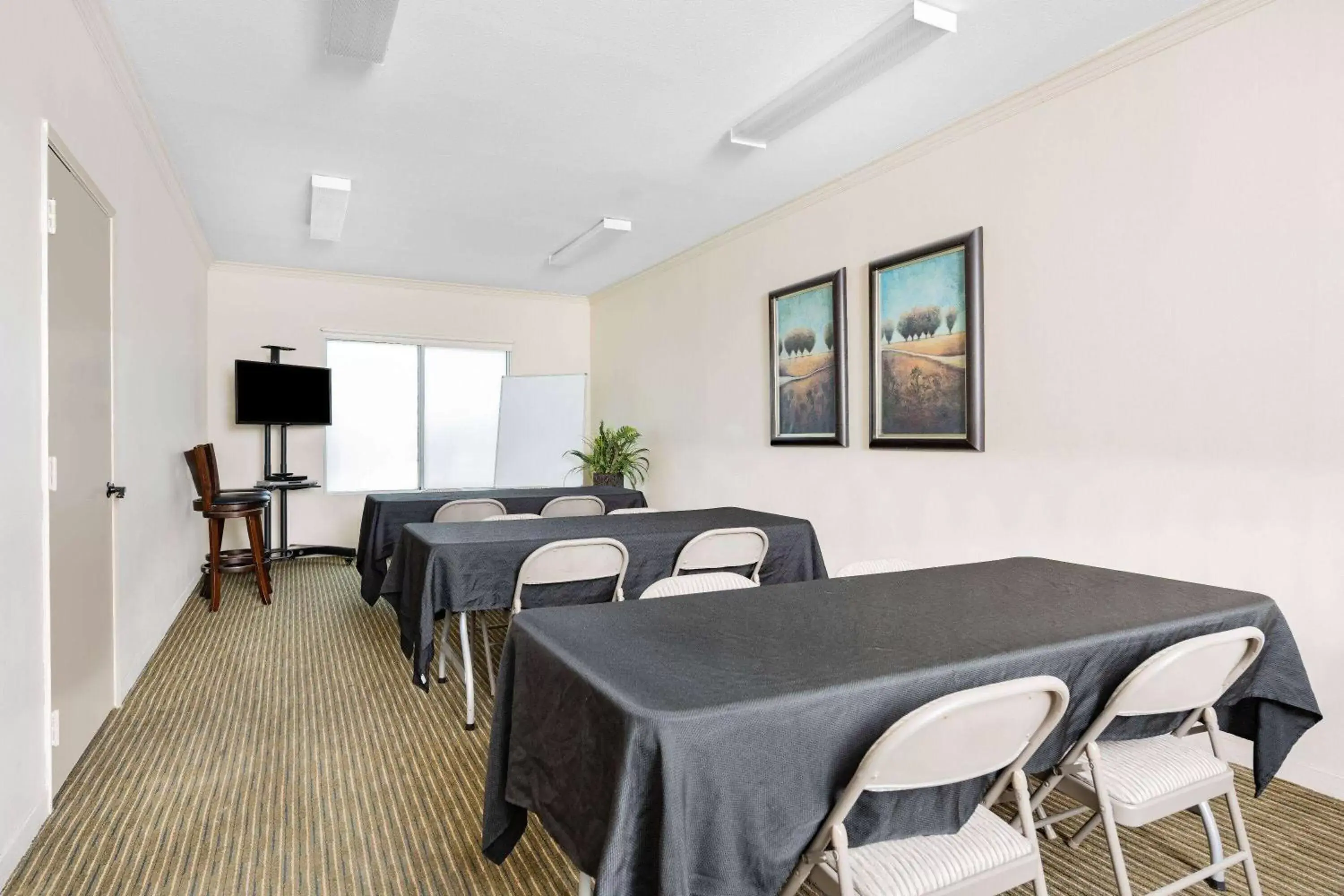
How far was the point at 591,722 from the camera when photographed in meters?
1.35

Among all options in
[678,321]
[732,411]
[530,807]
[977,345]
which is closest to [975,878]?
[530,807]

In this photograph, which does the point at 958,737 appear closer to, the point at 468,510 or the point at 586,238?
the point at 468,510

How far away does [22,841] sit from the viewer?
203cm

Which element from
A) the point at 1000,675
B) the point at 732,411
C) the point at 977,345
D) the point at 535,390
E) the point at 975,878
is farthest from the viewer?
the point at 535,390

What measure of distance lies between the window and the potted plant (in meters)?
1.57

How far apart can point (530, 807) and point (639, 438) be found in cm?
567

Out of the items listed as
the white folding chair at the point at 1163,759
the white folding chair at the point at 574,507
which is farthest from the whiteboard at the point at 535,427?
the white folding chair at the point at 1163,759

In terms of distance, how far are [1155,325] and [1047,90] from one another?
1.22 meters

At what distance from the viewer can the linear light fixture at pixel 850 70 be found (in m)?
2.71

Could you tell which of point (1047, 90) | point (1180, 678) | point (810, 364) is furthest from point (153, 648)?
point (1047, 90)

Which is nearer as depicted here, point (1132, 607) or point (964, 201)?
point (1132, 607)

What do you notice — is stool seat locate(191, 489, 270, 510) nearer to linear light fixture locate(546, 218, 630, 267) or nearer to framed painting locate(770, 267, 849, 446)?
linear light fixture locate(546, 218, 630, 267)

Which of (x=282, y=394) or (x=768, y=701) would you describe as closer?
(x=768, y=701)

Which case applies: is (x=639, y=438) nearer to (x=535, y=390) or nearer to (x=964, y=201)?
(x=535, y=390)
